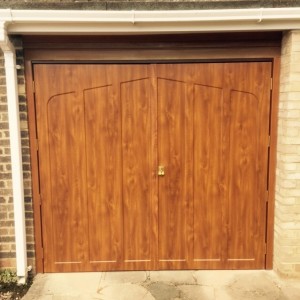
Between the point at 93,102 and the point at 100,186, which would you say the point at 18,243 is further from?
the point at 93,102

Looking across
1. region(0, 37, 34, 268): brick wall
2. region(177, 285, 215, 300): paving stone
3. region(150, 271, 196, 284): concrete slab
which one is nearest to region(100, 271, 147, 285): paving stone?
region(150, 271, 196, 284): concrete slab

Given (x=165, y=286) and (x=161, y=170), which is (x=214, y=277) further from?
(x=161, y=170)

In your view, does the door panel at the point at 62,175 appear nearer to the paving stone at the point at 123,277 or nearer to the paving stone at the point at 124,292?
the paving stone at the point at 123,277

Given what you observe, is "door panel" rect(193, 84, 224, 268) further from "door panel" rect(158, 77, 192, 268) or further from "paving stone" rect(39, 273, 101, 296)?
"paving stone" rect(39, 273, 101, 296)

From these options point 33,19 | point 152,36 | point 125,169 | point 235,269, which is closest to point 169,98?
point 152,36

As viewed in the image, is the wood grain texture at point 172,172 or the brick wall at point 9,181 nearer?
the brick wall at point 9,181

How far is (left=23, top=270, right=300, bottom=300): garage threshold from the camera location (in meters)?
3.33

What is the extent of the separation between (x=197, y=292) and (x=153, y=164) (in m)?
1.34

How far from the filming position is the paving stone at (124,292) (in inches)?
130

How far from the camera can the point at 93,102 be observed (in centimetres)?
361

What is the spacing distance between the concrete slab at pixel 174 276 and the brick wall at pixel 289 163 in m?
0.94

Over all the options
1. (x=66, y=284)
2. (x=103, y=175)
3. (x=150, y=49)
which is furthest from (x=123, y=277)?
(x=150, y=49)

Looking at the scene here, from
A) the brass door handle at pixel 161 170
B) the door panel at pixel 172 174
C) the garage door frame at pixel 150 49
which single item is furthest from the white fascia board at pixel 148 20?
the brass door handle at pixel 161 170

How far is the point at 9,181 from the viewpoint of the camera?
357 cm
